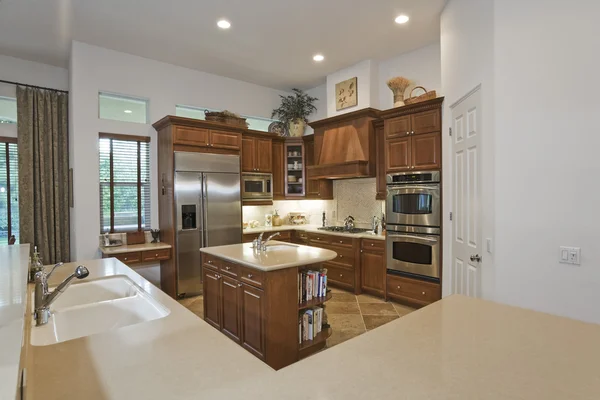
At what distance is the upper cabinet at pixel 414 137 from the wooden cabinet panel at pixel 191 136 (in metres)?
2.57

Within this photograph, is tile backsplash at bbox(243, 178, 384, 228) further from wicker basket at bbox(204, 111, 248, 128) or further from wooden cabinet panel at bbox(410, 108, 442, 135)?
wicker basket at bbox(204, 111, 248, 128)

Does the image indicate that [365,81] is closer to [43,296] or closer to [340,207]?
[340,207]

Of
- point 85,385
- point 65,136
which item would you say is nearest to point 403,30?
point 85,385

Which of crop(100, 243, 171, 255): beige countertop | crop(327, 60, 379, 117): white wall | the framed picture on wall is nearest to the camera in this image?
crop(100, 243, 171, 255): beige countertop

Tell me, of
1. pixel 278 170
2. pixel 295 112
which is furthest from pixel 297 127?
pixel 278 170

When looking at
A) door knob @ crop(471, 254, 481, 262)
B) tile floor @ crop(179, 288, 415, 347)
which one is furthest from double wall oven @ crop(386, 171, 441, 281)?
door knob @ crop(471, 254, 481, 262)

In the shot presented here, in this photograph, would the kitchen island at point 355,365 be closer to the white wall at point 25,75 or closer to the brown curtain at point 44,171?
the brown curtain at point 44,171

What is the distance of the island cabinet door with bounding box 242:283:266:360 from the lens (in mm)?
2609

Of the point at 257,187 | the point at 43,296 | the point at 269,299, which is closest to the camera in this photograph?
the point at 43,296

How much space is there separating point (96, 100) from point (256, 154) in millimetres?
2399

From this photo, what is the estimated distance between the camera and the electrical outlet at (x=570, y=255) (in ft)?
6.78

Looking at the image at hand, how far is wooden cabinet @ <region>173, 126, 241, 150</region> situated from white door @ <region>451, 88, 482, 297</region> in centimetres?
313

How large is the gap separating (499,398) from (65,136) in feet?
19.1

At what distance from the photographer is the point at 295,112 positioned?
6246mm
